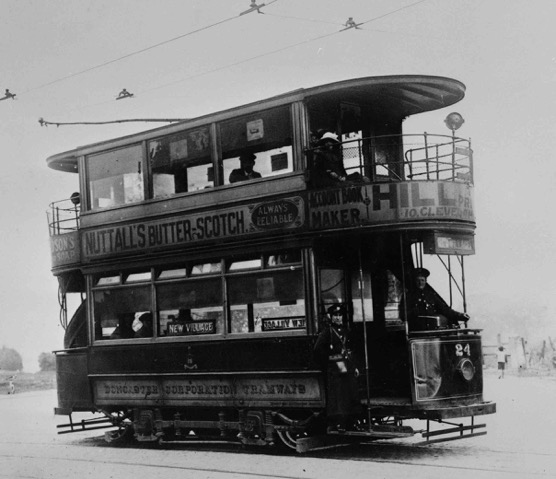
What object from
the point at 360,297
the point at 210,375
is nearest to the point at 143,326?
the point at 210,375

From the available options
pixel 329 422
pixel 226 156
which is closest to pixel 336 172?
pixel 226 156

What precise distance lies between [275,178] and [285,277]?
1248 millimetres

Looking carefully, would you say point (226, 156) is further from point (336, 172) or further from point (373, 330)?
point (373, 330)

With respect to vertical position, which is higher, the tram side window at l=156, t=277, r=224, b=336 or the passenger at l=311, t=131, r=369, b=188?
the passenger at l=311, t=131, r=369, b=188

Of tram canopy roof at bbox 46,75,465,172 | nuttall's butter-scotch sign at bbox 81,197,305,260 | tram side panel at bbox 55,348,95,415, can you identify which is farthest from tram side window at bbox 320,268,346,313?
tram side panel at bbox 55,348,95,415

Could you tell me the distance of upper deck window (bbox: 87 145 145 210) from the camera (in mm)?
13094

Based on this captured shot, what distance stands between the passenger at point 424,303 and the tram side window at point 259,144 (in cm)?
209

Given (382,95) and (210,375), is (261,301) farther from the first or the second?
(382,95)

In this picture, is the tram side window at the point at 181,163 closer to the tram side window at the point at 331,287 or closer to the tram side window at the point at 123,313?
the tram side window at the point at 123,313

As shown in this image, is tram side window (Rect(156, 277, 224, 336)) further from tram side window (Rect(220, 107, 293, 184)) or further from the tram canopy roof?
the tram canopy roof

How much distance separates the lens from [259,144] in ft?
38.3

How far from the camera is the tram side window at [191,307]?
1189cm

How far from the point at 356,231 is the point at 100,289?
14.6 feet

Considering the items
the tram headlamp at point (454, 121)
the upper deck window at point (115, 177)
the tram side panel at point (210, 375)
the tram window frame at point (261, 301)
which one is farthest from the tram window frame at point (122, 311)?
the tram headlamp at point (454, 121)
